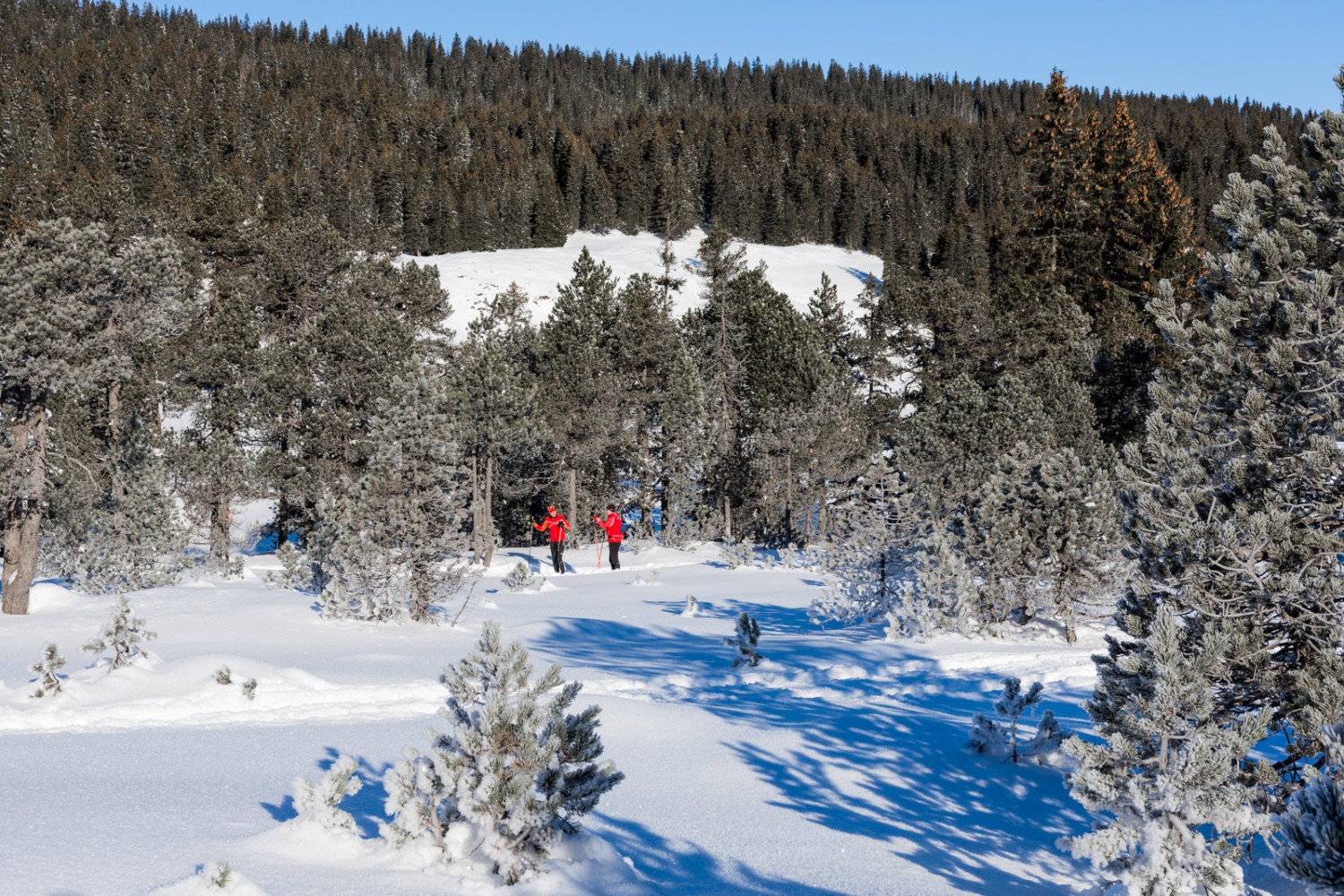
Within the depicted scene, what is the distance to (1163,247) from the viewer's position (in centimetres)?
5050

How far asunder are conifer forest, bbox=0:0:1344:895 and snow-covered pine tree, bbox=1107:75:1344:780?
0.10 feet

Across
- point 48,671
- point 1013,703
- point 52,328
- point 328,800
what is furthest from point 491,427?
point 328,800

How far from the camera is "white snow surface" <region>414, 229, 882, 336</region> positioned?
61.2 m

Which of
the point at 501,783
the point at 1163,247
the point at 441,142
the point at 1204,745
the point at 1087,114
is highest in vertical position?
the point at 441,142

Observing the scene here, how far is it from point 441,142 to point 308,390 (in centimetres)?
7580

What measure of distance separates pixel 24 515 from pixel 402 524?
5761 millimetres

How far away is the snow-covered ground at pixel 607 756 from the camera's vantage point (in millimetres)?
4848

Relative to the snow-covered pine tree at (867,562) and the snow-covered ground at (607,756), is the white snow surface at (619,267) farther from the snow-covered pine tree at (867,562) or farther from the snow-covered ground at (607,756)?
the snow-covered ground at (607,756)

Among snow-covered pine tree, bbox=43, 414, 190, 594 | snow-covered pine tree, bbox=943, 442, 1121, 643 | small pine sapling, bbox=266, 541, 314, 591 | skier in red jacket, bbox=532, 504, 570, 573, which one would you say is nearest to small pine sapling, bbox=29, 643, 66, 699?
snow-covered pine tree, bbox=43, 414, 190, 594

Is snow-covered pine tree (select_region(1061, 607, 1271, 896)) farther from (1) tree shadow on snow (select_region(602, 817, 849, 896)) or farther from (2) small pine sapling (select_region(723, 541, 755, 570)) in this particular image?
(2) small pine sapling (select_region(723, 541, 755, 570))

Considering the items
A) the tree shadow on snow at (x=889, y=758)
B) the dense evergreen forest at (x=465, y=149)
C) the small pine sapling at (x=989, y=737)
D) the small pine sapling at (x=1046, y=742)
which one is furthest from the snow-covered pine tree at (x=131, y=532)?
the dense evergreen forest at (x=465, y=149)

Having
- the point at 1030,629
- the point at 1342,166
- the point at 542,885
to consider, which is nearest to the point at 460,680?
the point at 542,885

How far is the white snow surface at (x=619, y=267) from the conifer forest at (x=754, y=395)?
6.98 feet

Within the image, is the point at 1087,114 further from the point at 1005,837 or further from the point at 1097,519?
the point at 1005,837
